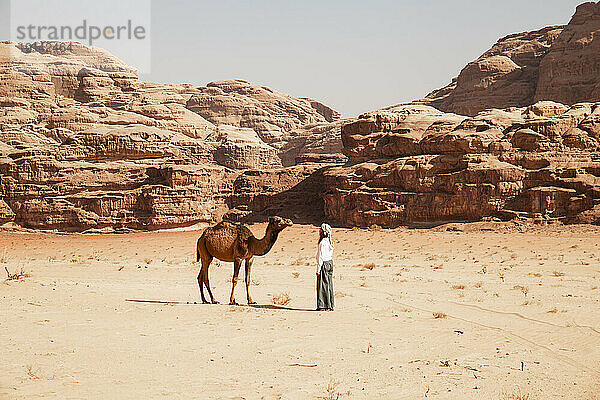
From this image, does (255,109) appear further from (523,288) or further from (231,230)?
(231,230)

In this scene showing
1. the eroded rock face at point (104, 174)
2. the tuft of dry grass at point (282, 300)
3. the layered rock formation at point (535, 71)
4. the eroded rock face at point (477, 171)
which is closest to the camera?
the tuft of dry grass at point (282, 300)

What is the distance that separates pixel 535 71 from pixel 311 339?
232 feet

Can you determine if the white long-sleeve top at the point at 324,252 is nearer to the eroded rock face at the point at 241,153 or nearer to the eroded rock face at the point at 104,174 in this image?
the eroded rock face at the point at 104,174

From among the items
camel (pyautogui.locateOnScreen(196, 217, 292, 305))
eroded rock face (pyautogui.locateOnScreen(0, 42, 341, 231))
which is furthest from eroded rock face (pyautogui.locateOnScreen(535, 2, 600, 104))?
camel (pyautogui.locateOnScreen(196, 217, 292, 305))

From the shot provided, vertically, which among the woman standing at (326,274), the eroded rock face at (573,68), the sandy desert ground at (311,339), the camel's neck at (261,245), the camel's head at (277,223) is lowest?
the sandy desert ground at (311,339)

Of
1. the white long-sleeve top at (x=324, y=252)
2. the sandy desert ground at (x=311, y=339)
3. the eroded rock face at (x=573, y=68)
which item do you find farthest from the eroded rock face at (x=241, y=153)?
the white long-sleeve top at (x=324, y=252)

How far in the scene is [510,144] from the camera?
32188 mm

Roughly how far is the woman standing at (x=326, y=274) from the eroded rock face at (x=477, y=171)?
2274 centimetres

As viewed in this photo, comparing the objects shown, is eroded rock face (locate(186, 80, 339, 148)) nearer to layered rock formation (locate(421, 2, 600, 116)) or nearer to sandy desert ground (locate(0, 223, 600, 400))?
layered rock formation (locate(421, 2, 600, 116))

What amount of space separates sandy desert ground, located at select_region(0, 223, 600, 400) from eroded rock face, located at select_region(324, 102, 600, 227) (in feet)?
46.6

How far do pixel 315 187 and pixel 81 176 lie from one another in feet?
49.9

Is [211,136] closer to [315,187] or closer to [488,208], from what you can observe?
[315,187]

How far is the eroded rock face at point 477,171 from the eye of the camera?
30484mm

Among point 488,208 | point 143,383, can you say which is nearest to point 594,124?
point 488,208
